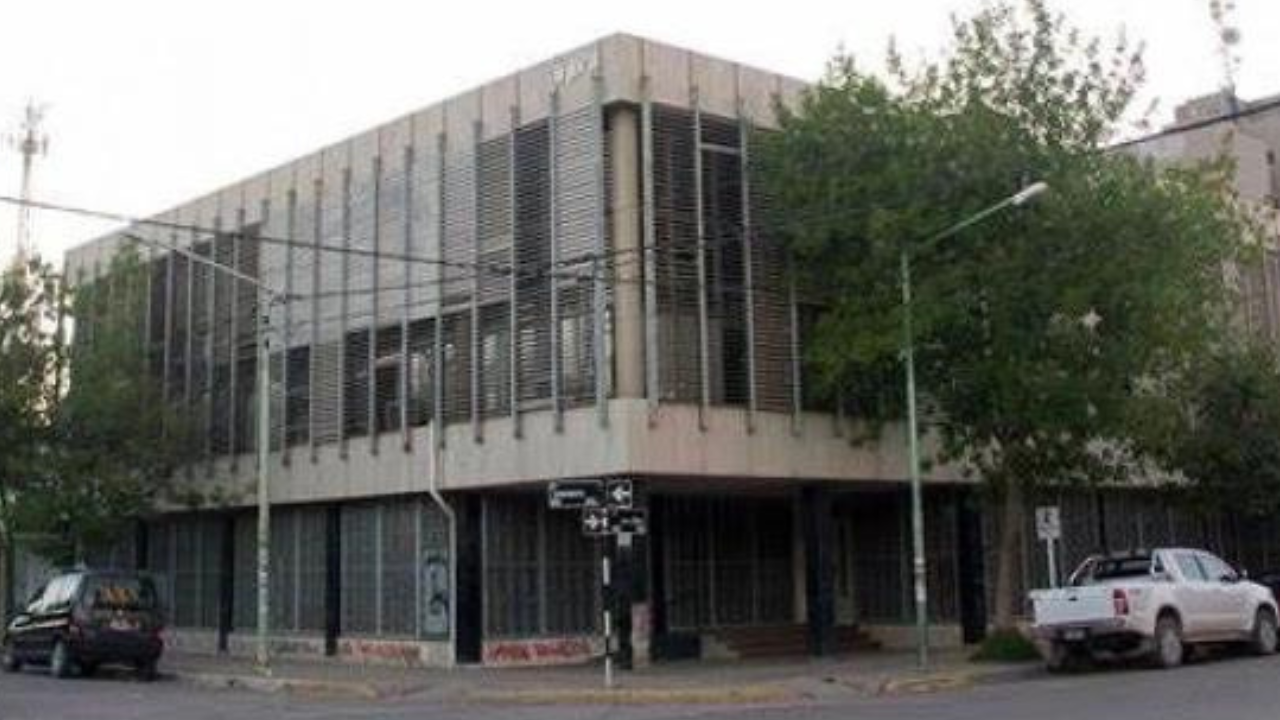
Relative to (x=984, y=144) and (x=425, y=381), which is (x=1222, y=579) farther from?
(x=425, y=381)

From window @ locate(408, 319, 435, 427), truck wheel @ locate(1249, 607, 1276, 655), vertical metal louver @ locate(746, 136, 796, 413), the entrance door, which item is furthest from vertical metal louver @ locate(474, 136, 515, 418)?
truck wheel @ locate(1249, 607, 1276, 655)

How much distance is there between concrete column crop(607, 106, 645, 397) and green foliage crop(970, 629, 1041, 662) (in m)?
7.58

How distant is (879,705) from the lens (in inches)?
829

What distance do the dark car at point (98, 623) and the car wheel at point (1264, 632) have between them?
776 inches

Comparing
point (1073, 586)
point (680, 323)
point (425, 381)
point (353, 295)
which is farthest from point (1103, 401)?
point (353, 295)

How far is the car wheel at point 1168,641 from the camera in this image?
2595 centimetres

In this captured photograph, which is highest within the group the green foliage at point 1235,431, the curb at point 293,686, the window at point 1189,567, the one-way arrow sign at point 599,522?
the green foliage at point 1235,431

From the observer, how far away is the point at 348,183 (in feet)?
112

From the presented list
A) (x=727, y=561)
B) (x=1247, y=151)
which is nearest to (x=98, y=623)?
(x=727, y=561)

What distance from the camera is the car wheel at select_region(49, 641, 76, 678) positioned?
2994 centimetres

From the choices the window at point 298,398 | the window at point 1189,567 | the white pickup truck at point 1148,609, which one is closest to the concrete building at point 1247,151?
the window at point 1189,567

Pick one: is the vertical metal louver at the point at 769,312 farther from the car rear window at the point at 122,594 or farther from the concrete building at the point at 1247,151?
the car rear window at the point at 122,594

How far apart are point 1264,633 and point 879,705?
11.0 meters

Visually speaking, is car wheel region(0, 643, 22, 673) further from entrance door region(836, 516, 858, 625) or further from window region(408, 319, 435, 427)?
entrance door region(836, 516, 858, 625)
